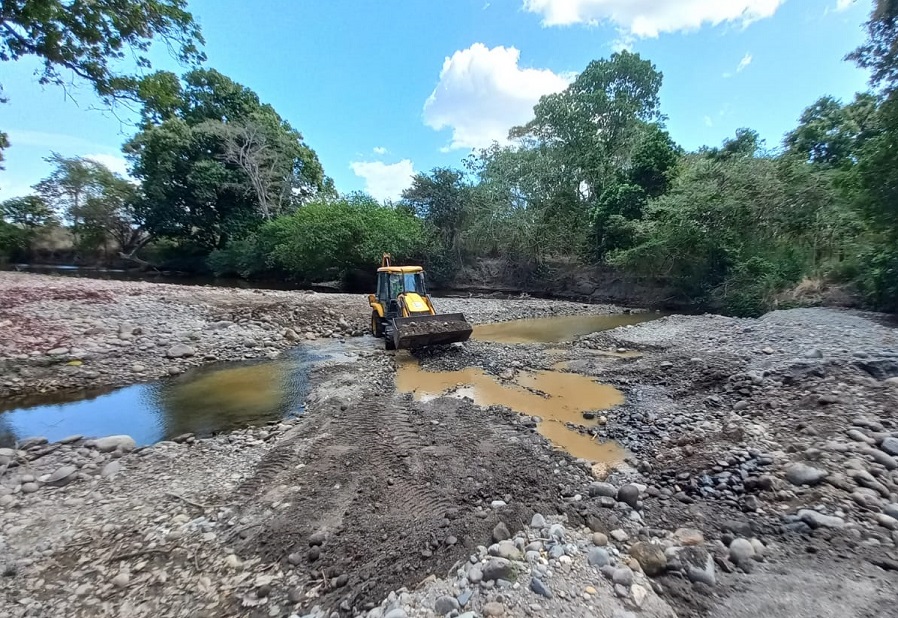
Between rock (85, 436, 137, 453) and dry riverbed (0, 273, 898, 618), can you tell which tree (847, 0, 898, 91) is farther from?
rock (85, 436, 137, 453)

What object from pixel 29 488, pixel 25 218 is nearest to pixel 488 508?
pixel 29 488

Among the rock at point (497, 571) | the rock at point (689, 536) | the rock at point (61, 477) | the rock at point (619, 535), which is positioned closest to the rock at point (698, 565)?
the rock at point (689, 536)

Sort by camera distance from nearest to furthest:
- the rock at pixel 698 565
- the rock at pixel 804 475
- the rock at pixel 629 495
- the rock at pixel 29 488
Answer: the rock at pixel 698 565, the rock at pixel 804 475, the rock at pixel 629 495, the rock at pixel 29 488

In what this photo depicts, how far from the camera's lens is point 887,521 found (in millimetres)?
3027

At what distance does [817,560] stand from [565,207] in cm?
2728

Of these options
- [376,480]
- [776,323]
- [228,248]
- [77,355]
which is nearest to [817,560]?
[376,480]

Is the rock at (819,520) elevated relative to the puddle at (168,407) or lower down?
elevated

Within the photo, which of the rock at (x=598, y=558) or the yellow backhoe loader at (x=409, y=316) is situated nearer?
the rock at (x=598, y=558)

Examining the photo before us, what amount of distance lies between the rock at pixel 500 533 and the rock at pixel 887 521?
2798mm

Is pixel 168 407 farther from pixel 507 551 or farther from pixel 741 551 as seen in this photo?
pixel 741 551

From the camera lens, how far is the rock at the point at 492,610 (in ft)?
8.08

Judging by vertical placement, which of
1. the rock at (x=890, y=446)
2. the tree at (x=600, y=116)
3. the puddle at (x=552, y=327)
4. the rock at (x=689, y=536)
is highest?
the tree at (x=600, y=116)

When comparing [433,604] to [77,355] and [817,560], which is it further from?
[77,355]

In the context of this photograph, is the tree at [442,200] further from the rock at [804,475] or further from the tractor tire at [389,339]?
the rock at [804,475]
